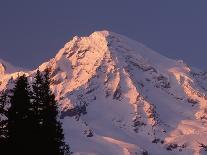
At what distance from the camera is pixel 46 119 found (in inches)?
1954

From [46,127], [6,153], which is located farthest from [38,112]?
[6,153]

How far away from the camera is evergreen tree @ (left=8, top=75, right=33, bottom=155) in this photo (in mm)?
46000

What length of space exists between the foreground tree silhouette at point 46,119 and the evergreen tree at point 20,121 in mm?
1006

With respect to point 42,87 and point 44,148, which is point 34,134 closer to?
point 44,148

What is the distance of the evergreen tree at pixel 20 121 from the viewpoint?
151ft

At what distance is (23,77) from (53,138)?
13.8 feet

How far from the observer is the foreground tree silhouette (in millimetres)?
48156

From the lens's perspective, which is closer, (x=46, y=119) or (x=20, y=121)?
(x=20, y=121)

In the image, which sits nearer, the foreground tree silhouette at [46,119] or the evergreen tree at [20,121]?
the evergreen tree at [20,121]

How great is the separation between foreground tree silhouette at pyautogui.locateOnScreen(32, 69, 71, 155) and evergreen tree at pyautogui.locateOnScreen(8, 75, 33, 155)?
1006 millimetres

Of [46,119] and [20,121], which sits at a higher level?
[46,119]

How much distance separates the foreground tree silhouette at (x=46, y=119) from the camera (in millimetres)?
48156

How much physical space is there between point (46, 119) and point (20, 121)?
300 centimetres

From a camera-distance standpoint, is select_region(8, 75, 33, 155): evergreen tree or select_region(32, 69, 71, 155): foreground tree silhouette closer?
select_region(8, 75, 33, 155): evergreen tree
